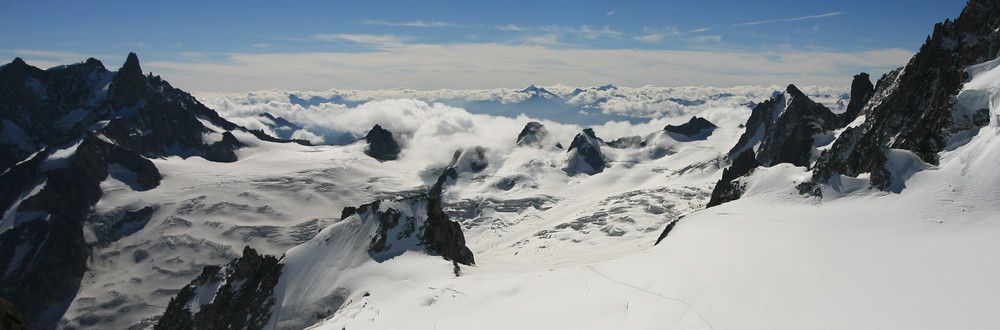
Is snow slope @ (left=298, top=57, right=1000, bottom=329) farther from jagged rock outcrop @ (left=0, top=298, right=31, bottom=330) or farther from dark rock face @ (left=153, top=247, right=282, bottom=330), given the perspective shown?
jagged rock outcrop @ (left=0, top=298, right=31, bottom=330)

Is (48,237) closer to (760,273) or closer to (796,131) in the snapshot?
(760,273)

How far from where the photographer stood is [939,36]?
263ft

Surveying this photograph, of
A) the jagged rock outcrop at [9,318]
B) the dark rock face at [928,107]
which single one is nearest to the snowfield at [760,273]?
the dark rock face at [928,107]

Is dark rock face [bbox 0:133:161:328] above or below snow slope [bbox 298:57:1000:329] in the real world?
below

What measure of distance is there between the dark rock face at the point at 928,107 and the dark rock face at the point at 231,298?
65469 millimetres

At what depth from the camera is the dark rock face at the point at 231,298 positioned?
61125 millimetres

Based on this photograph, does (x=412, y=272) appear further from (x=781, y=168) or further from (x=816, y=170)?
(x=781, y=168)

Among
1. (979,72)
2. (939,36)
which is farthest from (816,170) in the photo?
(939,36)

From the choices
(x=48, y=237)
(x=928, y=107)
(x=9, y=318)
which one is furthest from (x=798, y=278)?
(x=48, y=237)

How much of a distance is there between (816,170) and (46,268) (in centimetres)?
19797

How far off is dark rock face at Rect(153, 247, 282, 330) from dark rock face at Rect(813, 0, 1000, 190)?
65469 mm

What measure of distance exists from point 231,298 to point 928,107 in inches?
3586

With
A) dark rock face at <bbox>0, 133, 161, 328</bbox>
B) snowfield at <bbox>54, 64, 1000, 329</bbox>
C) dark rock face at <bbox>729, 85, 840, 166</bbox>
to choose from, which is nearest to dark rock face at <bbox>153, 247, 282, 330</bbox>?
snowfield at <bbox>54, 64, 1000, 329</bbox>

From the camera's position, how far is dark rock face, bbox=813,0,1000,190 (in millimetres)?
49844
